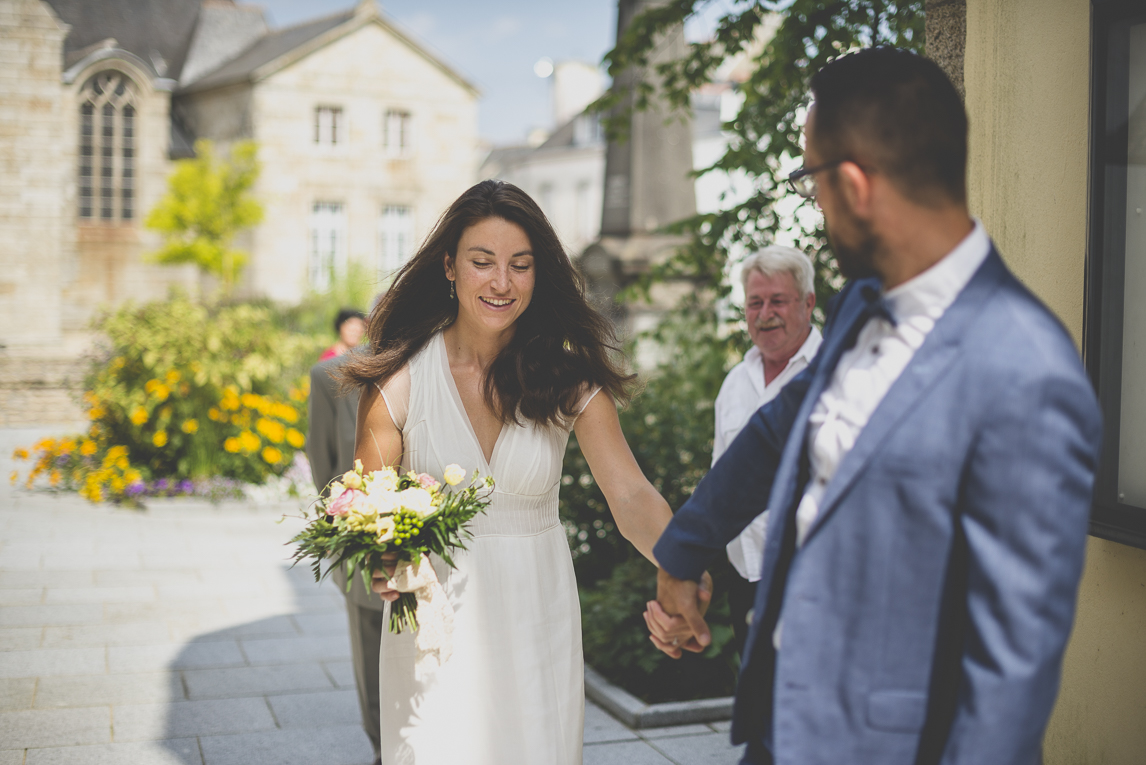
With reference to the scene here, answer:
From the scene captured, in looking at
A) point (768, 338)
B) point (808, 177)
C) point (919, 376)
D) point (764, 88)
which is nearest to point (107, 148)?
point (764, 88)

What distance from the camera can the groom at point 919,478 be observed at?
149cm

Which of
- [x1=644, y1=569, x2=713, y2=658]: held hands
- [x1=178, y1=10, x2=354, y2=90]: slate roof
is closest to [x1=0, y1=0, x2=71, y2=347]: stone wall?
[x1=178, y1=10, x2=354, y2=90]: slate roof

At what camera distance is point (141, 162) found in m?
36.4

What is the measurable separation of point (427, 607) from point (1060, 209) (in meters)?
2.45

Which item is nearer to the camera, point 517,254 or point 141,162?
point 517,254

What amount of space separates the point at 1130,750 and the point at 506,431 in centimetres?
215

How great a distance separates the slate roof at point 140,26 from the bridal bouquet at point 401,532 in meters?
41.1

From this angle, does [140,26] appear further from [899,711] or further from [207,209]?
[899,711]

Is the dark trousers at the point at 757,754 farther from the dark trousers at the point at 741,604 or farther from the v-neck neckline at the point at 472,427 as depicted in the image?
the dark trousers at the point at 741,604

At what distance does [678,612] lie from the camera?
90.0 inches

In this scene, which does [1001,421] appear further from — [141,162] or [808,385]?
[141,162]

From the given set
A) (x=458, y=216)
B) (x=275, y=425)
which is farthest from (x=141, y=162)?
(x=458, y=216)

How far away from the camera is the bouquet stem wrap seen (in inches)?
103

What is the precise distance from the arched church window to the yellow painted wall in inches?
1483
